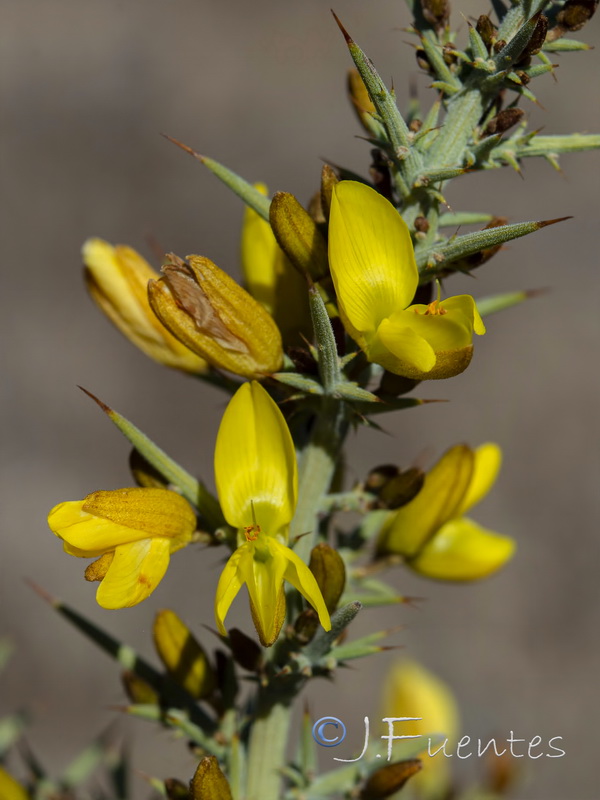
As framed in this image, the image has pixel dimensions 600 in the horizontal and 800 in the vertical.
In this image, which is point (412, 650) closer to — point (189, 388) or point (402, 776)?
point (189, 388)

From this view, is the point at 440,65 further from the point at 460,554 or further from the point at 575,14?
the point at 460,554

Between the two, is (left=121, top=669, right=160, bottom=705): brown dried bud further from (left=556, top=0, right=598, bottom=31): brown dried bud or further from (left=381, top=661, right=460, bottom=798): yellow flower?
(left=556, top=0, right=598, bottom=31): brown dried bud

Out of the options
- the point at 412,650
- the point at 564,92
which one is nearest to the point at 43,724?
the point at 412,650

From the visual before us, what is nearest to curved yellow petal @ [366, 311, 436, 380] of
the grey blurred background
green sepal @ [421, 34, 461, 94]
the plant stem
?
the plant stem

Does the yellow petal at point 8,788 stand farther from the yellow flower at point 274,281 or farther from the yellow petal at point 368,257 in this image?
the yellow petal at point 368,257

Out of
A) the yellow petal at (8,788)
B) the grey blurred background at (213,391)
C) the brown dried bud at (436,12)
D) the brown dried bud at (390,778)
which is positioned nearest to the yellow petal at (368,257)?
the brown dried bud at (436,12)

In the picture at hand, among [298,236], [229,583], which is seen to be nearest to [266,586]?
[229,583]

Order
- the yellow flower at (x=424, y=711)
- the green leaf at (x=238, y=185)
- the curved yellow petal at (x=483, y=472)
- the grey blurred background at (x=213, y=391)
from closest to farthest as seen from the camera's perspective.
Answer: the green leaf at (x=238, y=185) → the curved yellow petal at (x=483, y=472) → the yellow flower at (x=424, y=711) → the grey blurred background at (x=213, y=391)
